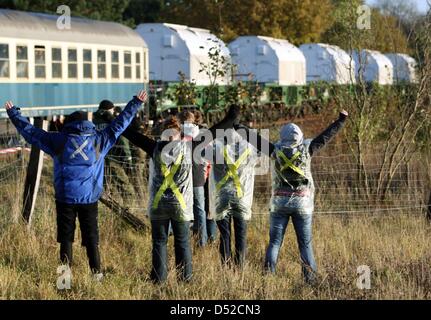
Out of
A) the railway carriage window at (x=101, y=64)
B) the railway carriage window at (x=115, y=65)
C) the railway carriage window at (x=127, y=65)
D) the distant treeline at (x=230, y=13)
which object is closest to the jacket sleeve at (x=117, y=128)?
the railway carriage window at (x=101, y=64)

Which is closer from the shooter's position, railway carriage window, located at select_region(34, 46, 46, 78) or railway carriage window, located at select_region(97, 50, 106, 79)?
railway carriage window, located at select_region(34, 46, 46, 78)

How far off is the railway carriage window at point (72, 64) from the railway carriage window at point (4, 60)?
2.52 meters

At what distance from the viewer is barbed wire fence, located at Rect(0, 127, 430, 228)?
10.5m

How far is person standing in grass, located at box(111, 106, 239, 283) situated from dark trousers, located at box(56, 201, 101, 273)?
52cm

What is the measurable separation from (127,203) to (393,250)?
12.3 ft

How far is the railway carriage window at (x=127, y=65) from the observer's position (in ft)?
74.0

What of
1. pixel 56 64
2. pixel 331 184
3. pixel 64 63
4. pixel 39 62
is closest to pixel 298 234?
pixel 331 184

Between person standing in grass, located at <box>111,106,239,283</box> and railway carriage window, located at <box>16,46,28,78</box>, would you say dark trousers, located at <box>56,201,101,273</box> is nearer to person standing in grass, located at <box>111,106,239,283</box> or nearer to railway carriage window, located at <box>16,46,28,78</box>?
person standing in grass, located at <box>111,106,239,283</box>

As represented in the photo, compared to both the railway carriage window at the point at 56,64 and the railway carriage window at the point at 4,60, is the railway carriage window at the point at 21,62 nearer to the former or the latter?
the railway carriage window at the point at 4,60

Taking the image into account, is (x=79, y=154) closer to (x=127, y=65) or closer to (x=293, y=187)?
(x=293, y=187)

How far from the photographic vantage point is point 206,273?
704cm

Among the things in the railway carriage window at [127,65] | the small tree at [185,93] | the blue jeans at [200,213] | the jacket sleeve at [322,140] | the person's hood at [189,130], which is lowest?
the blue jeans at [200,213]

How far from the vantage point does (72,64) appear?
20.0m

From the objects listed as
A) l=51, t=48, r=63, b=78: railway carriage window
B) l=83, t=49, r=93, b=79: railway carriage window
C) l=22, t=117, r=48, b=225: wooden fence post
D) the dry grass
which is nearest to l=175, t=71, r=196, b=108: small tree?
l=51, t=48, r=63, b=78: railway carriage window
